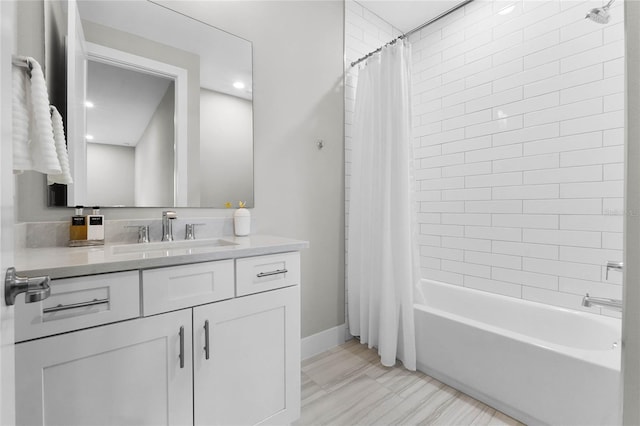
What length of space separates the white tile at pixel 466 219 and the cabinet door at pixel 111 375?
2.16 metres

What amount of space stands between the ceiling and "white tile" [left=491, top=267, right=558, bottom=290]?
7.14 feet

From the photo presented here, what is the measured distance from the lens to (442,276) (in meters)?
2.63

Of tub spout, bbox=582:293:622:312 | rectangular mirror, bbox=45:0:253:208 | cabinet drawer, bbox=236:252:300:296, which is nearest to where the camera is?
tub spout, bbox=582:293:622:312

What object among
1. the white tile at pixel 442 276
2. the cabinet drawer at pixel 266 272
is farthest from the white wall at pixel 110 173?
the white tile at pixel 442 276

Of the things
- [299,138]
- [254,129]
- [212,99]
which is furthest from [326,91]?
[212,99]

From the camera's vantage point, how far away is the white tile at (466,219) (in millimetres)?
2332

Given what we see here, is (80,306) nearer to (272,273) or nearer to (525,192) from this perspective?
(272,273)

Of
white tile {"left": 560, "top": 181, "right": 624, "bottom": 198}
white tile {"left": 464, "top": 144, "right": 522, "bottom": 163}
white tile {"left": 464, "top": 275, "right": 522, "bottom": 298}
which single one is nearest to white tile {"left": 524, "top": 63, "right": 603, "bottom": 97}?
white tile {"left": 464, "top": 144, "right": 522, "bottom": 163}

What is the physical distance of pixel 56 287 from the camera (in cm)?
87

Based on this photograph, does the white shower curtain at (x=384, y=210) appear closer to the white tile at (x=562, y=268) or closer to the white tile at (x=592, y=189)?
the white tile at (x=562, y=268)

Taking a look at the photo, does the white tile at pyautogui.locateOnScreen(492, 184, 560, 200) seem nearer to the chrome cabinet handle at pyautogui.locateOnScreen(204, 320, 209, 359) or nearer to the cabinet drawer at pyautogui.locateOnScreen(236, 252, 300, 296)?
the cabinet drawer at pyautogui.locateOnScreen(236, 252, 300, 296)

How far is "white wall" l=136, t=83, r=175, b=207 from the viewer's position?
1562mm

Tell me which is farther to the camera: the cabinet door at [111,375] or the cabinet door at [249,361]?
the cabinet door at [249,361]

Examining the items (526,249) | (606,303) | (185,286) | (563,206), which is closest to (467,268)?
(526,249)
